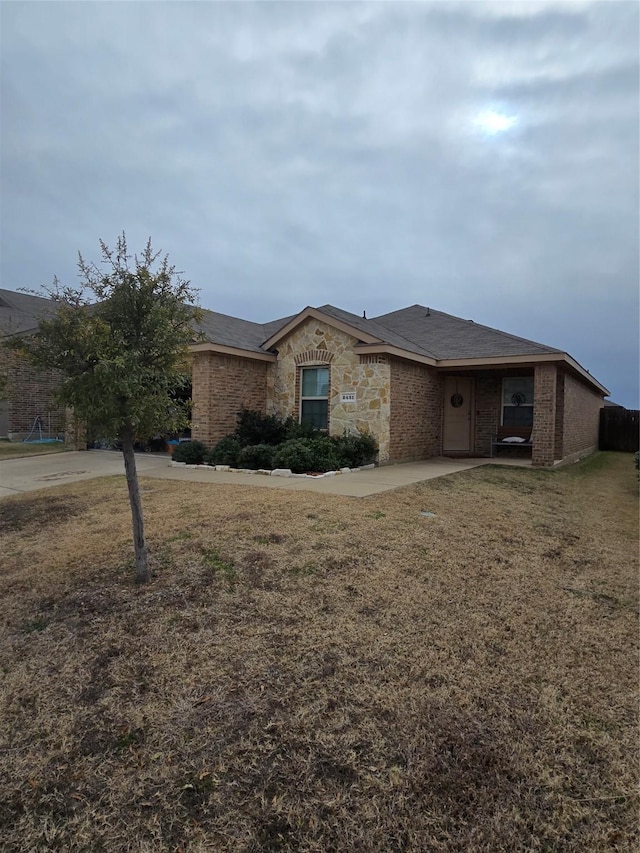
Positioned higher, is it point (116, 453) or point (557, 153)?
point (557, 153)

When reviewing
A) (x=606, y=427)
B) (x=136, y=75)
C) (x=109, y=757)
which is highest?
(x=136, y=75)

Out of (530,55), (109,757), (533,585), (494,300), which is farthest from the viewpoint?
(494,300)

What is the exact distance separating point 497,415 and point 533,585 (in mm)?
10930

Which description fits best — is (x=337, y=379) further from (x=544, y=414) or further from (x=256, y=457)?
(x=544, y=414)

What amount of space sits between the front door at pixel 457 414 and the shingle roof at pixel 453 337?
47.2 inches

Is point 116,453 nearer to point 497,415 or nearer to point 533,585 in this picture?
point 497,415

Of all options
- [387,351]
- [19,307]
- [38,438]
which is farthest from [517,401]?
[19,307]

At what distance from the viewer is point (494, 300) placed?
2897 centimetres

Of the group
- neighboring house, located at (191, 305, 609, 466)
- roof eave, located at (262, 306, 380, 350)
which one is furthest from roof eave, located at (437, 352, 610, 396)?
roof eave, located at (262, 306, 380, 350)

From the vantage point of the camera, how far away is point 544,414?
11.4 metres

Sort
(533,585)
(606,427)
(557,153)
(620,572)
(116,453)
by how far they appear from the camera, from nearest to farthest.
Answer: (533,585) < (620,572) < (557,153) < (116,453) < (606,427)

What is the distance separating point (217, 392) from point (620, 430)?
60.2ft

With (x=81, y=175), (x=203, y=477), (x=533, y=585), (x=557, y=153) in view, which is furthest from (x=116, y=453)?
(x=557, y=153)

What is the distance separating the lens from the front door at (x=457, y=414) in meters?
14.1
